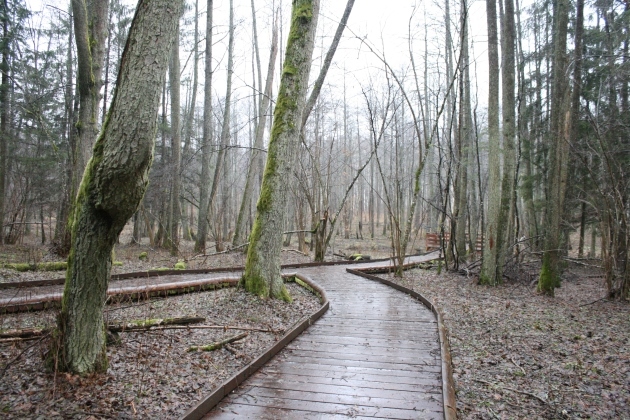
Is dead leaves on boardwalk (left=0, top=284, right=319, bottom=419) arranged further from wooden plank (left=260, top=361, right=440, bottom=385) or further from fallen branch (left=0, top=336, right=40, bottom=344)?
wooden plank (left=260, top=361, right=440, bottom=385)

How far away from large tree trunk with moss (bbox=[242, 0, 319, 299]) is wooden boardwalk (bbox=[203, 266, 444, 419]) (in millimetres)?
1413

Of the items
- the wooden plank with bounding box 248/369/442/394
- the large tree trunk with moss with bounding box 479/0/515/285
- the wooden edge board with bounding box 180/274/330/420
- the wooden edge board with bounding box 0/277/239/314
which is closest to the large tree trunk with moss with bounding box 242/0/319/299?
the wooden edge board with bounding box 180/274/330/420

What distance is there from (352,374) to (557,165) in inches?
297

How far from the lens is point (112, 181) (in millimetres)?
3230

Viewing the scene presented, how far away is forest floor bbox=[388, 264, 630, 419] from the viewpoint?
382 centimetres

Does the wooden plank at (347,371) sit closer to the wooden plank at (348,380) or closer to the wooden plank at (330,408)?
the wooden plank at (348,380)

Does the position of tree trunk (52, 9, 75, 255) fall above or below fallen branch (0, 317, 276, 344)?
above

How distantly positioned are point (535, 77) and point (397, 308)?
14641 millimetres

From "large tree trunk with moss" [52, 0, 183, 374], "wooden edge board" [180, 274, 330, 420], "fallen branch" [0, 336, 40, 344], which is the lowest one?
"wooden edge board" [180, 274, 330, 420]

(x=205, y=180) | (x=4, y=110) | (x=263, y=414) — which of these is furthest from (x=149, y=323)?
(x=4, y=110)

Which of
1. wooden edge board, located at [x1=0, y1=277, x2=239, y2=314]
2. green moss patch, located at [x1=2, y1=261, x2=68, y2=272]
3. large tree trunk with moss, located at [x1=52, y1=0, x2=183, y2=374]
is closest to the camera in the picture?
large tree trunk with moss, located at [x1=52, y1=0, x2=183, y2=374]

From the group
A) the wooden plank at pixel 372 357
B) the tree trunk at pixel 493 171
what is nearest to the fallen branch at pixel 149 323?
the wooden plank at pixel 372 357

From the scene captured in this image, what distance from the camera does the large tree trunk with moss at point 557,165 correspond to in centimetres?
904

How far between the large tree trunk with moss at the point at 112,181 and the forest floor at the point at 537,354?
11.0ft
